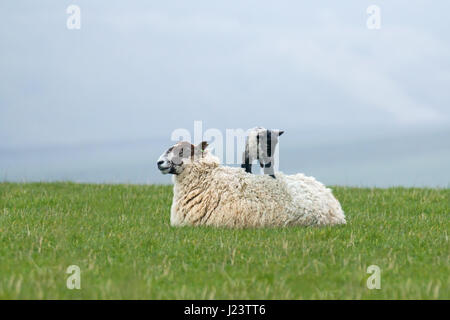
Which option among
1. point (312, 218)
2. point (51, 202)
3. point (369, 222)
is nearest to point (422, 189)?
point (369, 222)

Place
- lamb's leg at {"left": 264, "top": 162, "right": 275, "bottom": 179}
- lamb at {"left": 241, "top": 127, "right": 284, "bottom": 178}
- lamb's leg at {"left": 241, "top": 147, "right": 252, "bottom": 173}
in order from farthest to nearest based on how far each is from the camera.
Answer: lamb's leg at {"left": 264, "top": 162, "right": 275, "bottom": 179} → lamb's leg at {"left": 241, "top": 147, "right": 252, "bottom": 173} → lamb at {"left": 241, "top": 127, "right": 284, "bottom": 178}

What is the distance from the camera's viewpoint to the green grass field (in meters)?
7.57

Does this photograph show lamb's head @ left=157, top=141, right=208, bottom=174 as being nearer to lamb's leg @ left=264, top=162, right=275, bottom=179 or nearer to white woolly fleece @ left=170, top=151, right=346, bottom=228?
white woolly fleece @ left=170, top=151, right=346, bottom=228

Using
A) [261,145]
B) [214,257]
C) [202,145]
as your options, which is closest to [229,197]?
[202,145]

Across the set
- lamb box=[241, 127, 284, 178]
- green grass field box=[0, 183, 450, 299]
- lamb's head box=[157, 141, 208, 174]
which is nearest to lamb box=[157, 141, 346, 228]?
lamb's head box=[157, 141, 208, 174]

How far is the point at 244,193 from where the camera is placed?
1312 centimetres

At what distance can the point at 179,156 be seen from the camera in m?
13.2

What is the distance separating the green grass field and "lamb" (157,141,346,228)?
50 cm

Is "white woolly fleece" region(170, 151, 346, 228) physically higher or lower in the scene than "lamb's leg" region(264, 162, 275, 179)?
lower

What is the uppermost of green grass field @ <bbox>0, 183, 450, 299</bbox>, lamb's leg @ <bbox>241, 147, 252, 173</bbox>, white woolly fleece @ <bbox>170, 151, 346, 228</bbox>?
lamb's leg @ <bbox>241, 147, 252, 173</bbox>

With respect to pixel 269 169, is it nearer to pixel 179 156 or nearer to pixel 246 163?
pixel 246 163

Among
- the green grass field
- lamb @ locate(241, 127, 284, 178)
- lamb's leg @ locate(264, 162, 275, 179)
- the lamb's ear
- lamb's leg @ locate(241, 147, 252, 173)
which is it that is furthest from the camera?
the lamb's ear

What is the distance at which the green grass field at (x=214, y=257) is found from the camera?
757 centimetres
